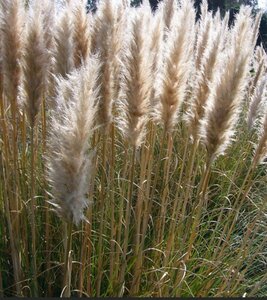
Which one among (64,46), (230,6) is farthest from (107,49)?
(230,6)

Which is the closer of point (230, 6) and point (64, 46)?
point (64, 46)

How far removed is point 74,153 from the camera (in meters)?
1.77

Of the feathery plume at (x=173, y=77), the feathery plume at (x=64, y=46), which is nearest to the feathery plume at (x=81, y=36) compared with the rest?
the feathery plume at (x=64, y=46)

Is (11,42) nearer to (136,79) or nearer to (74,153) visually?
(136,79)

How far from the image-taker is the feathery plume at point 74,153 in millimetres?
1763

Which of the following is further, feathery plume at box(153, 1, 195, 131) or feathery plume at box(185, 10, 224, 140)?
feathery plume at box(185, 10, 224, 140)

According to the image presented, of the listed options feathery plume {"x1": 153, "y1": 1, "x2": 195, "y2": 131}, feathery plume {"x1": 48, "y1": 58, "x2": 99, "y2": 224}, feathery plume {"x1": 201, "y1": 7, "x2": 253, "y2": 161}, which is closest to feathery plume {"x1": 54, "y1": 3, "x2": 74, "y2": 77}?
feathery plume {"x1": 153, "y1": 1, "x2": 195, "y2": 131}

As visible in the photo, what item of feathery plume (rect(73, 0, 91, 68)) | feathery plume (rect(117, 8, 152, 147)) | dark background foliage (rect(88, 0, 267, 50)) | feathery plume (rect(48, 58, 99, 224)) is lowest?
feathery plume (rect(48, 58, 99, 224))

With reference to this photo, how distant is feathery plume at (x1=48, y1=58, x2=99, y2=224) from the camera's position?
69.4 inches

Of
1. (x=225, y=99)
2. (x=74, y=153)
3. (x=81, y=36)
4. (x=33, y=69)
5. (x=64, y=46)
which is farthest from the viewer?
(x=81, y=36)

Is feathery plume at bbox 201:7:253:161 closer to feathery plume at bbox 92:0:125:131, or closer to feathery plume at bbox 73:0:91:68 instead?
feathery plume at bbox 92:0:125:131

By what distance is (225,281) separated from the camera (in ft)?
8.73

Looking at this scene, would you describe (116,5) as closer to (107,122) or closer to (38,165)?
(107,122)

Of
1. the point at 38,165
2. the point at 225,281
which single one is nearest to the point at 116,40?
the point at 38,165
